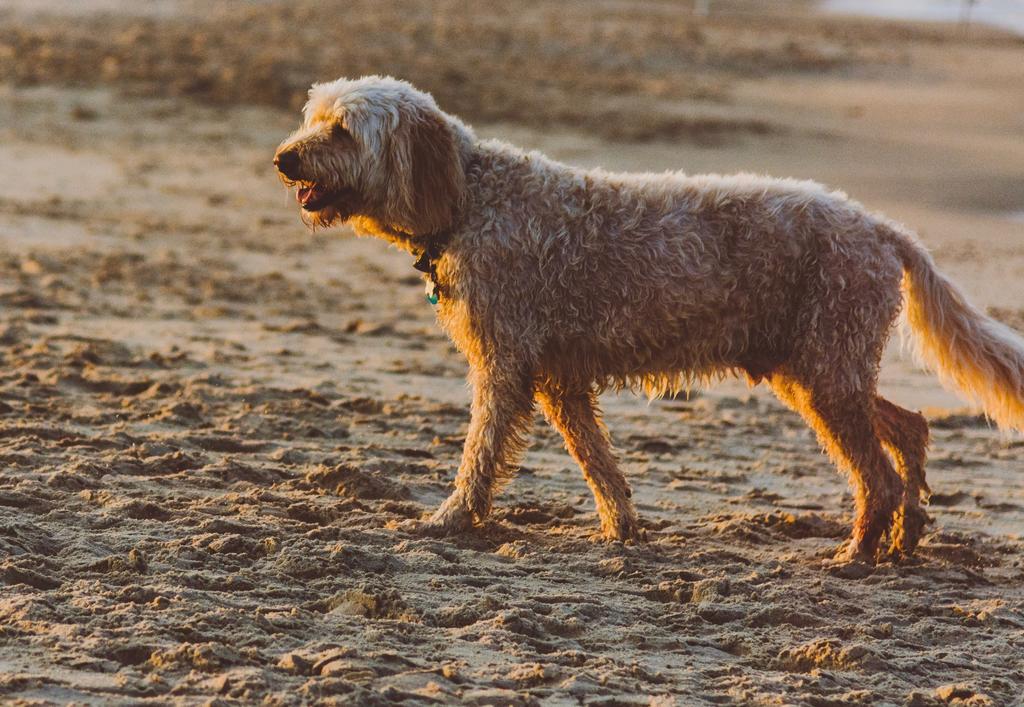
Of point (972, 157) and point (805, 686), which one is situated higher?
point (972, 157)

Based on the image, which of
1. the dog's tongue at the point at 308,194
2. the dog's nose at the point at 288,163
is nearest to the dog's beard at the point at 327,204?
the dog's tongue at the point at 308,194

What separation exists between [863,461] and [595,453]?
1.18 m

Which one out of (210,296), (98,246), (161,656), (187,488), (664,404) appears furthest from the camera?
(98,246)

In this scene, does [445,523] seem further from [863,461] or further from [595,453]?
[863,461]

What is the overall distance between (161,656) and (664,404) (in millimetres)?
4629

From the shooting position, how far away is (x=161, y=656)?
4.88 metres

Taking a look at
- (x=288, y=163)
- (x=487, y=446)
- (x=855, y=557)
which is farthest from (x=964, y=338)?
(x=288, y=163)

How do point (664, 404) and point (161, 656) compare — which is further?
point (664, 404)

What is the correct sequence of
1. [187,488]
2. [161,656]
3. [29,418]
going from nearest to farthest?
[161,656] < [187,488] < [29,418]

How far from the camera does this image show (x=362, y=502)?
6840 millimetres

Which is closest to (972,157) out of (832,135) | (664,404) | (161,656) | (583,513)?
(832,135)

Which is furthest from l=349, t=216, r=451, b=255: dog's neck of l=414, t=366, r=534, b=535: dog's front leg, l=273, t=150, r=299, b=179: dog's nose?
l=414, t=366, r=534, b=535: dog's front leg

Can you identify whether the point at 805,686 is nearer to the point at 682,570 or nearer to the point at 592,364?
the point at 682,570

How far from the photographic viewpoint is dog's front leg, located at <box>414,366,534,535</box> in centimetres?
645
